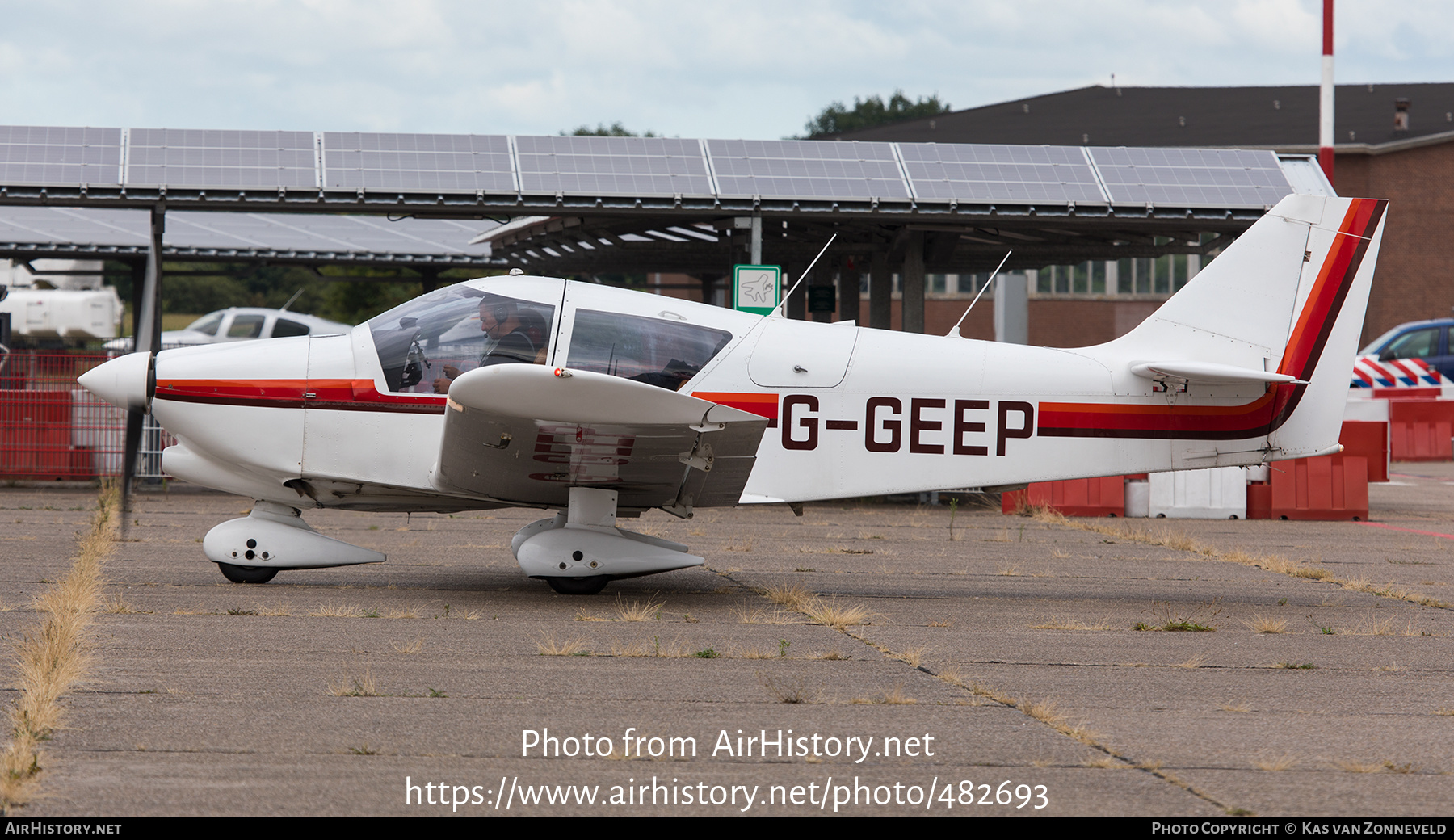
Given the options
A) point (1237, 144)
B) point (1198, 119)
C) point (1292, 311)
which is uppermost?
point (1198, 119)

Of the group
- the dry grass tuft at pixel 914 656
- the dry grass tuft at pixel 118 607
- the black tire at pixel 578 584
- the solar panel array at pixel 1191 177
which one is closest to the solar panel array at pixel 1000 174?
the solar panel array at pixel 1191 177

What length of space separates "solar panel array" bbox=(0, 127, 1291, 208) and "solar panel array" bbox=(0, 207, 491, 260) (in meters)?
10.3

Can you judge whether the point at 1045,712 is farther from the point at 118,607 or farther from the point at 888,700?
the point at 118,607

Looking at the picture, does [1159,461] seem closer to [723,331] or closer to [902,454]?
[902,454]

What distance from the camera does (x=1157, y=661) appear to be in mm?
6555

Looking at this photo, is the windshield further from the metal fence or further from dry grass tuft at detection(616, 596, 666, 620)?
the metal fence

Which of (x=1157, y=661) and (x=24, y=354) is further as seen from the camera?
(x=24, y=354)

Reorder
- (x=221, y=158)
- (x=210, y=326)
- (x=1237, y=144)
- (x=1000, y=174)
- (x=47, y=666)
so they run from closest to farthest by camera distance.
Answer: (x=47, y=666), (x=221, y=158), (x=1000, y=174), (x=210, y=326), (x=1237, y=144)

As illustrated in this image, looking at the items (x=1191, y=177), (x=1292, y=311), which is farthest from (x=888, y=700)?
(x=1191, y=177)

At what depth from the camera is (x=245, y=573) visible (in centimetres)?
826

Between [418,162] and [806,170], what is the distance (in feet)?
14.4

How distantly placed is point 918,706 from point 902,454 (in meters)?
3.07
